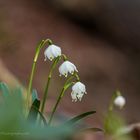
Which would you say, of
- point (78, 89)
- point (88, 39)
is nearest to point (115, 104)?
point (78, 89)

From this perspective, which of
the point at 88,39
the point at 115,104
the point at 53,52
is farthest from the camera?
the point at 88,39

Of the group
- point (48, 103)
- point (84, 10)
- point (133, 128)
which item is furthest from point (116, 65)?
point (133, 128)

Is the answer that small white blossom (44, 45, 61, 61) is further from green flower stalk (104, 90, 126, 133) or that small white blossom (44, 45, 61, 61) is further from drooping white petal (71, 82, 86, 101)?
green flower stalk (104, 90, 126, 133)

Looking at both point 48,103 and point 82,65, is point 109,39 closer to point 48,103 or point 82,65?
point 82,65

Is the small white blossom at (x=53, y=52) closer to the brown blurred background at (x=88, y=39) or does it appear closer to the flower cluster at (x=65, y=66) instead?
the flower cluster at (x=65, y=66)

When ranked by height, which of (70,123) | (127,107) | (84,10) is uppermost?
(84,10)

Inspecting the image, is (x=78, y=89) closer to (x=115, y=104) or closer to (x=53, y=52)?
(x=53, y=52)

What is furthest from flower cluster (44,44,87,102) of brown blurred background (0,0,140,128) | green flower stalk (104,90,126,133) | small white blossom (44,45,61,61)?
brown blurred background (0,0,140,128)

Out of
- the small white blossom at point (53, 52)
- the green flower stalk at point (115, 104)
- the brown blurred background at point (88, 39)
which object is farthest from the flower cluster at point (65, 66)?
the brown blurred background at point (88, 39)
